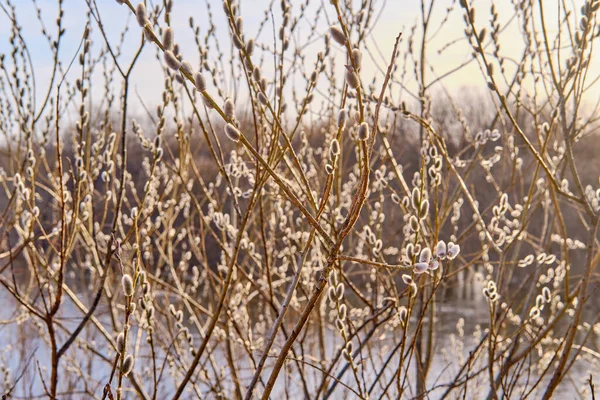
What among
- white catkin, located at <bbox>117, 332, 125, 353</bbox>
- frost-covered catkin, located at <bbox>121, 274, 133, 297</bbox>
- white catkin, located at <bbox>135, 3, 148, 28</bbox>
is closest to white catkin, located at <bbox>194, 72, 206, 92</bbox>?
white catkin, located at <bbox>135, 3, 148, 28</bbox>

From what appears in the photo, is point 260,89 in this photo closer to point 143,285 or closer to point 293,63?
point 143,285

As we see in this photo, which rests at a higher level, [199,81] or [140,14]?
[140,14]

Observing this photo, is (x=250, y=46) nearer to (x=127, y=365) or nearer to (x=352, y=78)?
(x=352, y=78)

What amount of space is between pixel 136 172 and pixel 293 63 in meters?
11.1

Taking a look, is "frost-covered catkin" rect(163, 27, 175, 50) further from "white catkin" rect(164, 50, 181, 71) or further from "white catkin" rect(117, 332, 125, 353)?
"white catkin" rect(117, 332, 125, 353)

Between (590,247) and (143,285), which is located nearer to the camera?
(143,285)

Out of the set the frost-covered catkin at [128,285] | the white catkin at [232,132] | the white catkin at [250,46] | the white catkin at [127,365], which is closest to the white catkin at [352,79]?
the white catkin at [232,132]

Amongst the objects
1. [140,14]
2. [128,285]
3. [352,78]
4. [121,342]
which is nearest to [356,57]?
[352,78]

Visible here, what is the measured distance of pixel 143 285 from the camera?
44.0 inches

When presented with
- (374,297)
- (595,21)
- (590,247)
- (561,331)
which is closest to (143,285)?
(590,247)

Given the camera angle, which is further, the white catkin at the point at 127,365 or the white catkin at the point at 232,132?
the white catkin at the point at 127,365

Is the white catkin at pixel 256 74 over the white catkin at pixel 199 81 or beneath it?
over

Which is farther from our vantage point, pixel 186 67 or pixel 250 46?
pixel 250 46

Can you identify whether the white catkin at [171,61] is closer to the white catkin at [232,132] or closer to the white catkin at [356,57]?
the white catkin at [232,132]
